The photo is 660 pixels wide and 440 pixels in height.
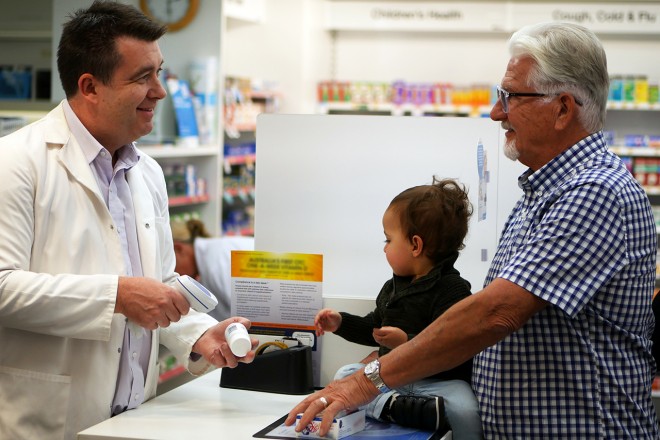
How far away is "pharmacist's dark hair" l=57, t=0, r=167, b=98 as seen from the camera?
2.27 meters

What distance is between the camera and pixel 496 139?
2797 millimetres

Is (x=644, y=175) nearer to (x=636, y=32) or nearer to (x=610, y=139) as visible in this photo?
(x=610, y=139)

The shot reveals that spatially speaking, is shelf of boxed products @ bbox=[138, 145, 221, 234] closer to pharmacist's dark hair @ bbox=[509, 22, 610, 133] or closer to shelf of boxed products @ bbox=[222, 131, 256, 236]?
shelf of boxed products @ bbox=[222, 131, 256, 236]

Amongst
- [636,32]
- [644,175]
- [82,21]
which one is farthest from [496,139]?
[636,32]

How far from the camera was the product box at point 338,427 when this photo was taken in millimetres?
1959

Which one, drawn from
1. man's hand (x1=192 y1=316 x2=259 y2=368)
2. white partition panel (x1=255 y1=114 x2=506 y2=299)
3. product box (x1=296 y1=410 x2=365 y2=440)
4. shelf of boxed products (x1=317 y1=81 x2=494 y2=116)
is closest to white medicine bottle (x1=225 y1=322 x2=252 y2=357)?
man's hand (x1=192 y1=316 x2=259 y2=368)

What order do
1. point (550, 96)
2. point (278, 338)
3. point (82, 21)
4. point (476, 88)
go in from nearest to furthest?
point (550, 96) → point (82, 21) → point (278, 338) → point (476, 88)

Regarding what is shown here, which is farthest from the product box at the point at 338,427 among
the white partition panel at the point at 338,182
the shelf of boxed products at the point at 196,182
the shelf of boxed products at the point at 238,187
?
the shelf of boxed products at the point at 238,187

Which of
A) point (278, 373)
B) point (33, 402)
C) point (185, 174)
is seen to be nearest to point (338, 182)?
point (278, 373)

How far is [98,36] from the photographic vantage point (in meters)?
2.27

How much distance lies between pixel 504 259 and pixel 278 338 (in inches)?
29.6

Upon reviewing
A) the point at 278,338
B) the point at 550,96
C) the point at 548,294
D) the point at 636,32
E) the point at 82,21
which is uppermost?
the point at 636,32

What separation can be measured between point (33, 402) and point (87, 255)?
39 cm

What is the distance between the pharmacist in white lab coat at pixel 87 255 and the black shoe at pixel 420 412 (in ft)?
1.52
